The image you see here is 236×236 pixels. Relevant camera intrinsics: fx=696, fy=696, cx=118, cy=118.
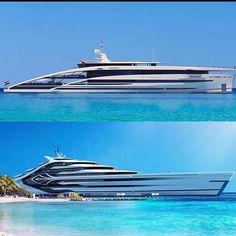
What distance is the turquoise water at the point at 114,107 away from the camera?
9.26m

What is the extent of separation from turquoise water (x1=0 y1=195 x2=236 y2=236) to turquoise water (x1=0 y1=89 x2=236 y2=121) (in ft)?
14.9

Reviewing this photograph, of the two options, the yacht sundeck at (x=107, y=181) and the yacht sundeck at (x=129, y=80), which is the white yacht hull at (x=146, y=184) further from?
the yacht sundeck at (x=129, y=80)

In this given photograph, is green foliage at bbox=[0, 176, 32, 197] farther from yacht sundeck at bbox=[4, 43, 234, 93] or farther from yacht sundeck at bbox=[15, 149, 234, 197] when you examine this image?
yacht sundeck at bbox=[4, 43, 234, 93]

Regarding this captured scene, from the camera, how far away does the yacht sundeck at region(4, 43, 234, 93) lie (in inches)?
415

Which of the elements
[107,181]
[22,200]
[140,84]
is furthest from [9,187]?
[140,84]

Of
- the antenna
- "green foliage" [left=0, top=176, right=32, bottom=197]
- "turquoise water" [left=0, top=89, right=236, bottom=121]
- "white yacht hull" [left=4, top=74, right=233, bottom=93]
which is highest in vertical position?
"white yacht hull" [left=4, top=74, right=233, bottom=93]

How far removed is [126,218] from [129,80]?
771cm

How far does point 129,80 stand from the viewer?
38.1 ft

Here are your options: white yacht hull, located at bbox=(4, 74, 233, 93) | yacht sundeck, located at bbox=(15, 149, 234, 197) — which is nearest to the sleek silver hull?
yacht sundeck, located at bbox=(15, 149, 234, 197)

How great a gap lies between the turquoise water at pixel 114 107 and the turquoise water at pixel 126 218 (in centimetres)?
454

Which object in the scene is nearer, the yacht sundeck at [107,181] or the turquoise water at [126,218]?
the turquoise water at [126,218]

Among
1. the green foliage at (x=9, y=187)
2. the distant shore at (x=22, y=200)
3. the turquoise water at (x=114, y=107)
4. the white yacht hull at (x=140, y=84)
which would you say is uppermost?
the white yacht hull at (x=140, y=84)

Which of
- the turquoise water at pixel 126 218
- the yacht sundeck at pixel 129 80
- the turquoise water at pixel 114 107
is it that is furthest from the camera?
the yacht sundeck at pixel 129 80

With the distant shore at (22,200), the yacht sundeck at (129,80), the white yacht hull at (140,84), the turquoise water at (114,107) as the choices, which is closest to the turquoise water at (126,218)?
the distant shore at (22,200)
